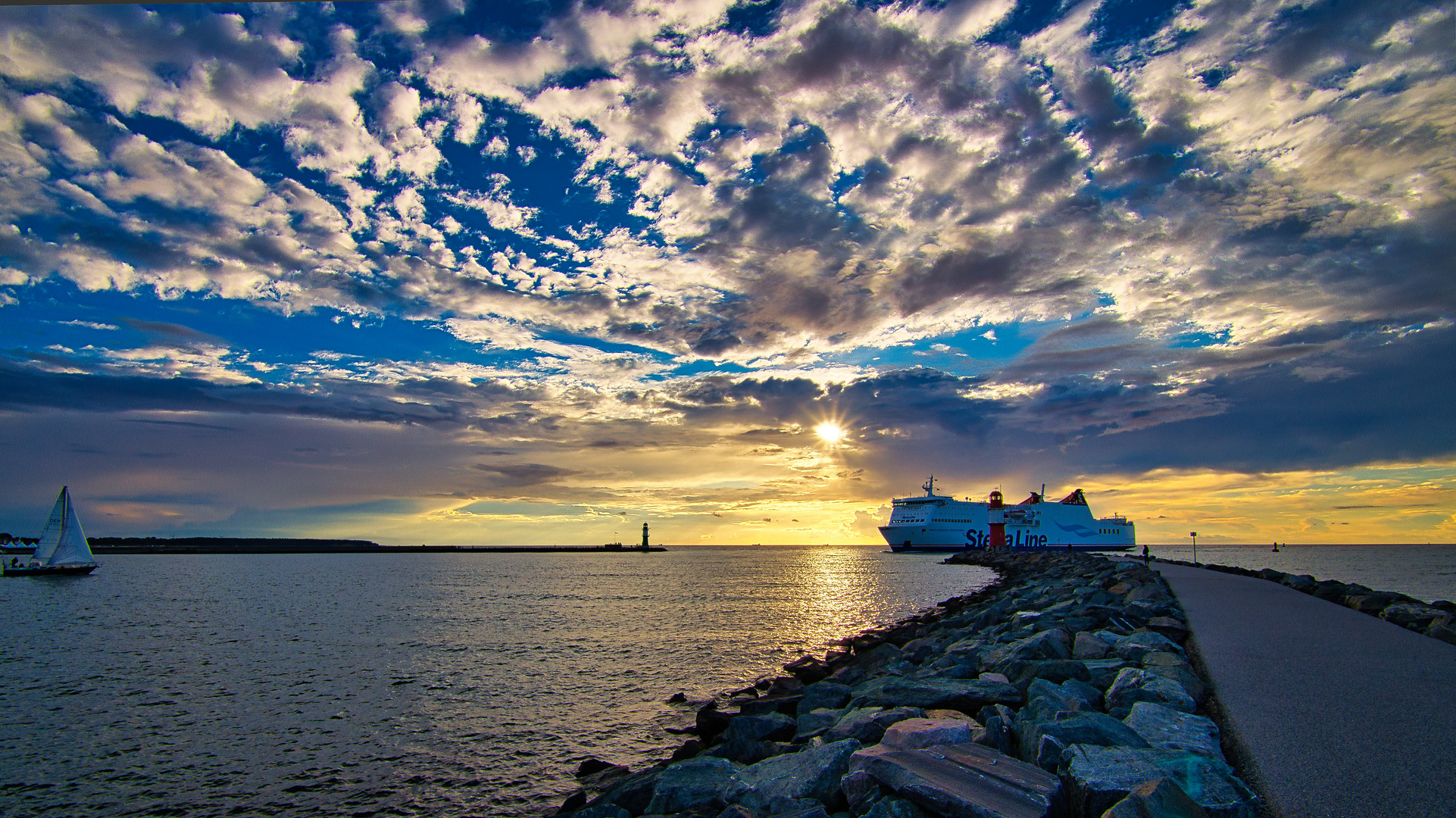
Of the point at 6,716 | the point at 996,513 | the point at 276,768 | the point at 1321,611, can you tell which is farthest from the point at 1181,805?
the point at 996,513

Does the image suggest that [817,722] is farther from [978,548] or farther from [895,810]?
[978,548]

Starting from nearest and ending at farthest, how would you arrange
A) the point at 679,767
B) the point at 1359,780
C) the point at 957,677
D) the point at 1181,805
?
the point at 1181,805
the point at 1359,780
the point at 679,767
the point at 957,677

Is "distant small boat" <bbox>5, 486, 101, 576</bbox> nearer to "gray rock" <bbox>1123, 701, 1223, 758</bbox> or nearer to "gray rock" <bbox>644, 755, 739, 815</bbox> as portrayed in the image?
"gray rock" <bbox>644, 755, 739, 815</bbox>

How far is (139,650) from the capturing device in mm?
22766

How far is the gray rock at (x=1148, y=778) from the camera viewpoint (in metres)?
4.45

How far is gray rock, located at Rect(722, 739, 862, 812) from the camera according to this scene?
22.0 feet

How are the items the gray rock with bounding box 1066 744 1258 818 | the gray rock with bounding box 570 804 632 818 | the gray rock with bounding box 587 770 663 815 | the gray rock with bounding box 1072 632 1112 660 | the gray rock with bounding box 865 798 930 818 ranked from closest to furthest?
the gray rock with bounding box 1066 744 1258 818 < the gray rock with bounding box 865 798 930 818 < the gray rock with bounding box 570 804 632 818 < the gray rock with bounding box 587 770 663 815 < the gray rock with bounding box 1072 632 1112 660

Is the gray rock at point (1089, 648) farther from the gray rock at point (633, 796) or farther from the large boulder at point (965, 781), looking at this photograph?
the gray rock at point (633, 796)

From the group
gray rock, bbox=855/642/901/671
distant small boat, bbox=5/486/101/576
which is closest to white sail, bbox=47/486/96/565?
distant small boat, bbox=5/486/101/576

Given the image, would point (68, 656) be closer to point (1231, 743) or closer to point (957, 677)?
point (957, 677)

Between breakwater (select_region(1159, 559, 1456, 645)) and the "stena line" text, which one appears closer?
breakwater (select_region(1159, 559, 1456, 645))

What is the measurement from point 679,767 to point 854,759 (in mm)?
2474

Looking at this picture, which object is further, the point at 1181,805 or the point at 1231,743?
the point at 1231,743

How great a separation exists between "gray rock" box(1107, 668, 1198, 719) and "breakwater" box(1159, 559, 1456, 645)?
7148 millimetres
